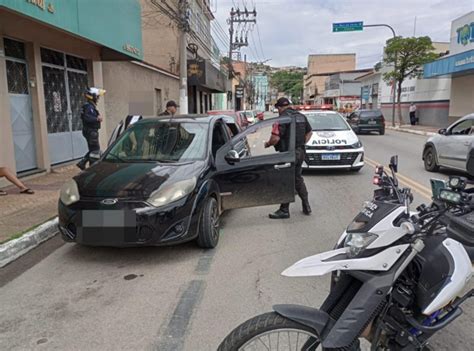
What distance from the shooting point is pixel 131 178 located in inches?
191

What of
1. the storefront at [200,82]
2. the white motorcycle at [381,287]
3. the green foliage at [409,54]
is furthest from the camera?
the green foliage at [409,54]

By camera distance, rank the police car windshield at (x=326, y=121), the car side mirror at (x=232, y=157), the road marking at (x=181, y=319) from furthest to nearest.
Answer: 1. the police car windshield at (x=326, y=121)
2. the car side mirror at (x=232, y=157)
3. the road marking at (x=181, y=319)

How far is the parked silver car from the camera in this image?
9.68 metres

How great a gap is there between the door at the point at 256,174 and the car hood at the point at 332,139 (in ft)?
13.6

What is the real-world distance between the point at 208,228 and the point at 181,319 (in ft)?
5.33

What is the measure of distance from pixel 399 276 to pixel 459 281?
334mm

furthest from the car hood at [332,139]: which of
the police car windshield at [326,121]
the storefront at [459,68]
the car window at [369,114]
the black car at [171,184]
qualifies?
the storefront at [459,68]

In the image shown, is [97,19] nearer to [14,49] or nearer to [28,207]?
[14,49]

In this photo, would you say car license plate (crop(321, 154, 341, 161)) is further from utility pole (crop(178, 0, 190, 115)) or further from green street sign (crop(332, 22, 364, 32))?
green street sign (crop(332, 22, 364, 32))

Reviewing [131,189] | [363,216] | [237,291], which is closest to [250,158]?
[131,189]

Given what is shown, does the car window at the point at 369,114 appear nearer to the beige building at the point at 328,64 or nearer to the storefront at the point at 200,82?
the storefront at the point at 200,82

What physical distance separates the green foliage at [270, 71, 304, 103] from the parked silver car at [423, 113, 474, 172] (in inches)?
5244

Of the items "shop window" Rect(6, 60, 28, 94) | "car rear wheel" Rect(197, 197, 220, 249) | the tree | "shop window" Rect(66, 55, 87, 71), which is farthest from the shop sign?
the tree

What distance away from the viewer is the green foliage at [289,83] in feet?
474
